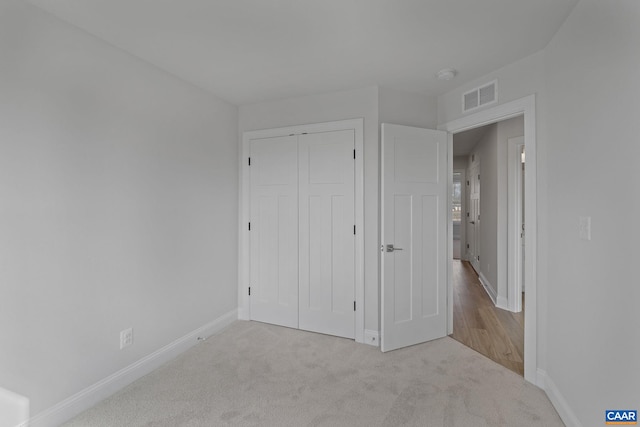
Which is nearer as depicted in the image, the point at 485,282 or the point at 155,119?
the point at 155,119

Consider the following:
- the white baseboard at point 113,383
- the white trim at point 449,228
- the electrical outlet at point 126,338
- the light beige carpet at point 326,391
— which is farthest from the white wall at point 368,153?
the electrical outlet at point 126,338

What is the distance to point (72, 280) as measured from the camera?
75.7 inches

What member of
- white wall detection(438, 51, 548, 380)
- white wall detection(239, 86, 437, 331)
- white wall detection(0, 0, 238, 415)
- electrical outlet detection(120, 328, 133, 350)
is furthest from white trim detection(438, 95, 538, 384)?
electrical outlet detection(120, 328, 133, 350)

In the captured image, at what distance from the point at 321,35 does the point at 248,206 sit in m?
1.96

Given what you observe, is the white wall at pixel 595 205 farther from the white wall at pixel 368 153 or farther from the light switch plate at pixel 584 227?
the white wall at pixel 368 153

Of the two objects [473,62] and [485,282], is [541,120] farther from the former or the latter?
[485,282]

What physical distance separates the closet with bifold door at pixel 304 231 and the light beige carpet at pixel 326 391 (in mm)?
449

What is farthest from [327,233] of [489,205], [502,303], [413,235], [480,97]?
[489,205]

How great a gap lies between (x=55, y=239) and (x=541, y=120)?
3243mm

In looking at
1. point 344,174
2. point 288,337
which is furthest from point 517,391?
point 344,174

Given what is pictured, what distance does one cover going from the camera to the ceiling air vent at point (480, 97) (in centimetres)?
251

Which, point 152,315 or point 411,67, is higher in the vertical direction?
point 411,67

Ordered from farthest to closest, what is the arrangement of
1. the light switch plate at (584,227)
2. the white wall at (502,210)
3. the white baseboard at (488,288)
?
the white baseboard at (488,288) < the white wall at (502,210) < the light switch plate at (584,227)

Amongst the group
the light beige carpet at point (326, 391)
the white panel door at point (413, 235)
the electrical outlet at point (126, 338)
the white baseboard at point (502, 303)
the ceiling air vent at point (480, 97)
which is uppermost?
the ceiling air vent at point (480, 97)
